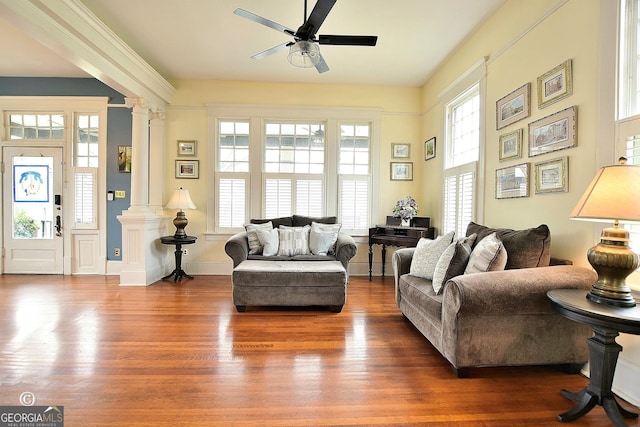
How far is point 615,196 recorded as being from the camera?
1446 mm

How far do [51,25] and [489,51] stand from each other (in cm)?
400

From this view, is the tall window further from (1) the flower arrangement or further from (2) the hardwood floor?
(2) the hardwood floor

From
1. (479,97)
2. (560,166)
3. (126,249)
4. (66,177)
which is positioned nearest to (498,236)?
(560,166)

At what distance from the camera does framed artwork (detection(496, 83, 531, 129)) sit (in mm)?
2576

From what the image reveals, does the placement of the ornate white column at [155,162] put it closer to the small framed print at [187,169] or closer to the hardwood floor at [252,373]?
the small framed print at [187,169]

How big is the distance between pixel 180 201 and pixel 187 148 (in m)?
0.96

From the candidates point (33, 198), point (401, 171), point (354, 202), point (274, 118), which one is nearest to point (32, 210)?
point (33, 198)

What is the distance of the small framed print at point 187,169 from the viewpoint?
475 centimetres

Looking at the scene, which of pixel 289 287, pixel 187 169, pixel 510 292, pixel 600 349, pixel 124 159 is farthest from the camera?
pixel 187 169

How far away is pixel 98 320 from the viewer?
2.87m

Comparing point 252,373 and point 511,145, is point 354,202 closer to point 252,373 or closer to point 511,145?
point 511,145

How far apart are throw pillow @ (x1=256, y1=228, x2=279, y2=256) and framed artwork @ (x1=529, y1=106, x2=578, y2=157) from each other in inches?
111

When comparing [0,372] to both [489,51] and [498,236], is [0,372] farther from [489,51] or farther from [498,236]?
[489,51]

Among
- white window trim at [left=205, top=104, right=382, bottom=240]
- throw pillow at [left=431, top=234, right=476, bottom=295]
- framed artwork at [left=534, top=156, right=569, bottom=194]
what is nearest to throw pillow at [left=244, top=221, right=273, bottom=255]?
white window trim at [left=205, top=104, right=382, bottom=240]
